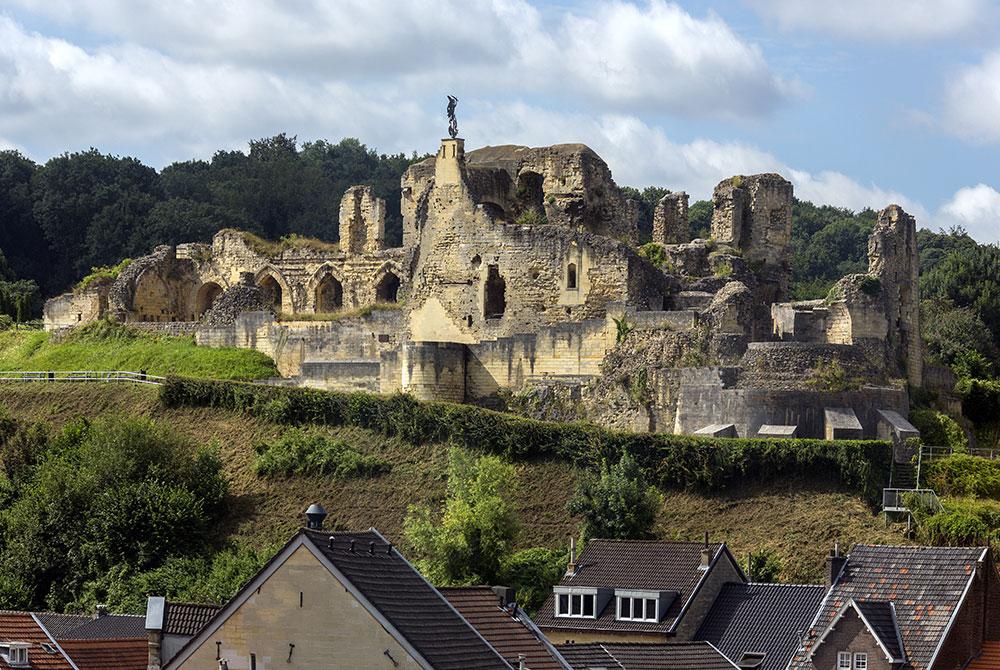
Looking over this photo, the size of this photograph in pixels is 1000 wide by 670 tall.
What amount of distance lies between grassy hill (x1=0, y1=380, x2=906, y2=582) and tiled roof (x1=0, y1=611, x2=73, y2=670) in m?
16.4

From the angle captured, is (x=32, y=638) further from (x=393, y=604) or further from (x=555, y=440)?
(x=555, y=440)

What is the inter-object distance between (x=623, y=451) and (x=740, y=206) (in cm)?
1473

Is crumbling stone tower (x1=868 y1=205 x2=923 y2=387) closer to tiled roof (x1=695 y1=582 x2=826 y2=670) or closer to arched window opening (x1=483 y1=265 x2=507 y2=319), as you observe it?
arched window opening (x1=483 y1=265 x2=507 y2=319)

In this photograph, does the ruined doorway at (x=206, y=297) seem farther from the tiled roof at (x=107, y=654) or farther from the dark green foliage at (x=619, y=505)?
the tiled roof at (x=107, y=654)

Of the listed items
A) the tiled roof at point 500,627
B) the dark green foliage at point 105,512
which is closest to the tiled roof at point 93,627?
the tiled roof at point 500,627

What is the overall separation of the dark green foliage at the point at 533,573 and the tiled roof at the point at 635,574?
2.23 meters

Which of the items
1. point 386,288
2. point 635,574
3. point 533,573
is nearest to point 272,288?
point 386,288

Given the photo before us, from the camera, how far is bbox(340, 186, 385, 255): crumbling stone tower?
74.1 metres

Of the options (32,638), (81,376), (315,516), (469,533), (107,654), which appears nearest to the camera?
(315,516)

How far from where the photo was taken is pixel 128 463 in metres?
54.3

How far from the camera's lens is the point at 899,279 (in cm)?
5762

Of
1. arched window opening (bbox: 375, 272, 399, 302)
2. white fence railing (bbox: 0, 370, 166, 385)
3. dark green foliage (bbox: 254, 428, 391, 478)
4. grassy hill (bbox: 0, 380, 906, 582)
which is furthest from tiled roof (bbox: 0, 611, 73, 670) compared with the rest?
arched window opening (bbox: 375, 272, 399, 302)

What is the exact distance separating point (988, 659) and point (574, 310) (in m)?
26.2

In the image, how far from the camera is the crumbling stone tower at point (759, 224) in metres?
63.5
